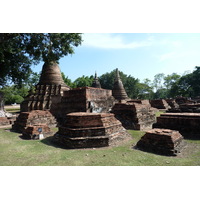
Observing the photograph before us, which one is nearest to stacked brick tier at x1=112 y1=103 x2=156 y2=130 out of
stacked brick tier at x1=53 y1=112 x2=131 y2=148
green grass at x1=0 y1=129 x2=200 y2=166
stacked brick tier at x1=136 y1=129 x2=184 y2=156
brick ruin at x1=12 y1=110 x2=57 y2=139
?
stacked brick tier at x1=53 y1=112 x2=131 y2=148

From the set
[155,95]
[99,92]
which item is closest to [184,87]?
[155,95]

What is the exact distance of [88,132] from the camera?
546 centimetres

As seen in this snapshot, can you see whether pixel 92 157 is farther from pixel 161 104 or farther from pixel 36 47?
pixel 161 104

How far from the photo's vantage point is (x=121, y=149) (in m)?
4.98

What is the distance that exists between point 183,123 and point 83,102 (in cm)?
636

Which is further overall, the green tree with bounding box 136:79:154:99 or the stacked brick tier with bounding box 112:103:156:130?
the green tree with bounding box 136:79:154:99

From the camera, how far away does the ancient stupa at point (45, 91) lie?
1404 cm

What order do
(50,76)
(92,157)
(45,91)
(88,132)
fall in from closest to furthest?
(92,157) → (88,132) → (45,91) → (50,76)

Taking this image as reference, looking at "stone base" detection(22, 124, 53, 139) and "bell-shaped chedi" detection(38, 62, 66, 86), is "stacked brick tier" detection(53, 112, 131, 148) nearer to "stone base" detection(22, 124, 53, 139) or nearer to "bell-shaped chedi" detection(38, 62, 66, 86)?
"stone base" detection(22, 124, 53, 139)

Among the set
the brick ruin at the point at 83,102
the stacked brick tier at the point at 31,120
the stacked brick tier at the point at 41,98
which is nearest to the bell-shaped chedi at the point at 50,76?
the stacked brick tier at the point at 41,98

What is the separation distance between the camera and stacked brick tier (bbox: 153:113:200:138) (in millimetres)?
6496

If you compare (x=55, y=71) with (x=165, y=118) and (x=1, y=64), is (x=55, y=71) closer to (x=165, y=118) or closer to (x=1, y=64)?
(x=1, y=64)

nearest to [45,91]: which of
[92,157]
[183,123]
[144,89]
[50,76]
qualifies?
[50,76]

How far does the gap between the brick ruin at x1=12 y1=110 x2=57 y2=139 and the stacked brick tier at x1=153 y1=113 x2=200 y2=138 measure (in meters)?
5.91
